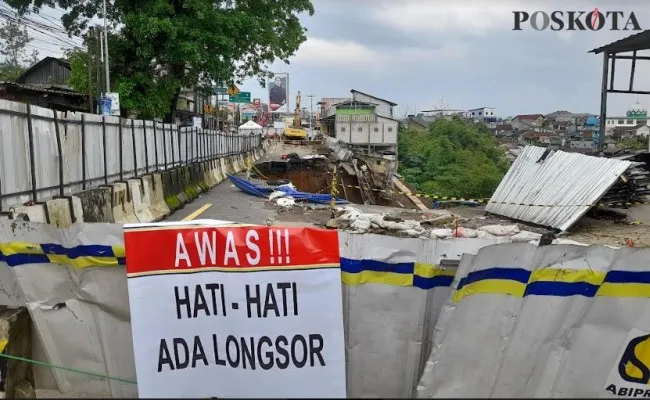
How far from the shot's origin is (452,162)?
195ft

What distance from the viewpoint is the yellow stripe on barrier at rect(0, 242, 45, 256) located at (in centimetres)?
420

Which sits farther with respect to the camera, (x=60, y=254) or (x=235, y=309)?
(x=60, y=254)

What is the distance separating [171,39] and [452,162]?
140 ft

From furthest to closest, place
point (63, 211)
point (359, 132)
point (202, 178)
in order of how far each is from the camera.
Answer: point (359, 132) → point (202, 178) → point (63, 211)

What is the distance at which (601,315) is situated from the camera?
3859 mm

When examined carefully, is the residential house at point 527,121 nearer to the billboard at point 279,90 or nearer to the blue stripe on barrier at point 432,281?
the billboard at point 279,90

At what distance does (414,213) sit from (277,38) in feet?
48.2

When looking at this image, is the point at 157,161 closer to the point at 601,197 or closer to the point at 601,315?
the point at 601,197

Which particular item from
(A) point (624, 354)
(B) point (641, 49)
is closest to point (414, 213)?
(A) point (624, 354)

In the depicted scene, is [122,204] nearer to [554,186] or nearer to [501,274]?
[501,274]

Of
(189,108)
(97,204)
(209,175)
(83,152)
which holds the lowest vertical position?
(209,175)

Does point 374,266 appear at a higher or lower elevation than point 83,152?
lower

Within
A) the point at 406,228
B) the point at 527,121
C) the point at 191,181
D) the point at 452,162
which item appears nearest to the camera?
the point at 406,228

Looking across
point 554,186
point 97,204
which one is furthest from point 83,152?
point 554,186
